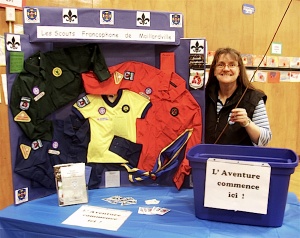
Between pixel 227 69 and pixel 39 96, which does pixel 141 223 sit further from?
pixel 227 69

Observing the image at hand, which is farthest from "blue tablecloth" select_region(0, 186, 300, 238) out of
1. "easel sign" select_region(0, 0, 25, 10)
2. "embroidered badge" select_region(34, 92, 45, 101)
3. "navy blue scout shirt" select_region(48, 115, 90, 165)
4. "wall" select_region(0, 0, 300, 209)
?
"wall" select_region(0, 0, 300, 209)

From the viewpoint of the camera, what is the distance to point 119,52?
58.1 inches

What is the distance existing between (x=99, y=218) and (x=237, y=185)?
52cm

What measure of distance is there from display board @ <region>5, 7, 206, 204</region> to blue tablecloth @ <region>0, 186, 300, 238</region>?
0.38 feet

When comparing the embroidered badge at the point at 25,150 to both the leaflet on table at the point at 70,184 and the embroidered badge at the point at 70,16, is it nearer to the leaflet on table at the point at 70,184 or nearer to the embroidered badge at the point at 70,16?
the leaflet on table at the point at 70,184

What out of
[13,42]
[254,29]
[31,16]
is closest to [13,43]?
[13,42]

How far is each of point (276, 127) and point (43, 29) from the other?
2.40 m

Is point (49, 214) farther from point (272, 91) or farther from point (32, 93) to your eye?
point (272, 91)

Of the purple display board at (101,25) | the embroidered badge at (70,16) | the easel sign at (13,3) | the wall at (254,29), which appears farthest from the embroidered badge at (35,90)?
the wall at (254,29)

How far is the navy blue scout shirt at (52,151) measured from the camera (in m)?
1.33

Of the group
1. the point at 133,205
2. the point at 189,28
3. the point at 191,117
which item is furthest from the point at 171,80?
the point at 189,28

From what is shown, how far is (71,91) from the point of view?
143cm

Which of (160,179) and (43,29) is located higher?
(43,29)

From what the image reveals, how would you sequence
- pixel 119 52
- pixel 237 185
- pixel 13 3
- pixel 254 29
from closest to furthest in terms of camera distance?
pixel 237 185 → pixel 119 52 → pixel 13 3 → pixel 254 29
